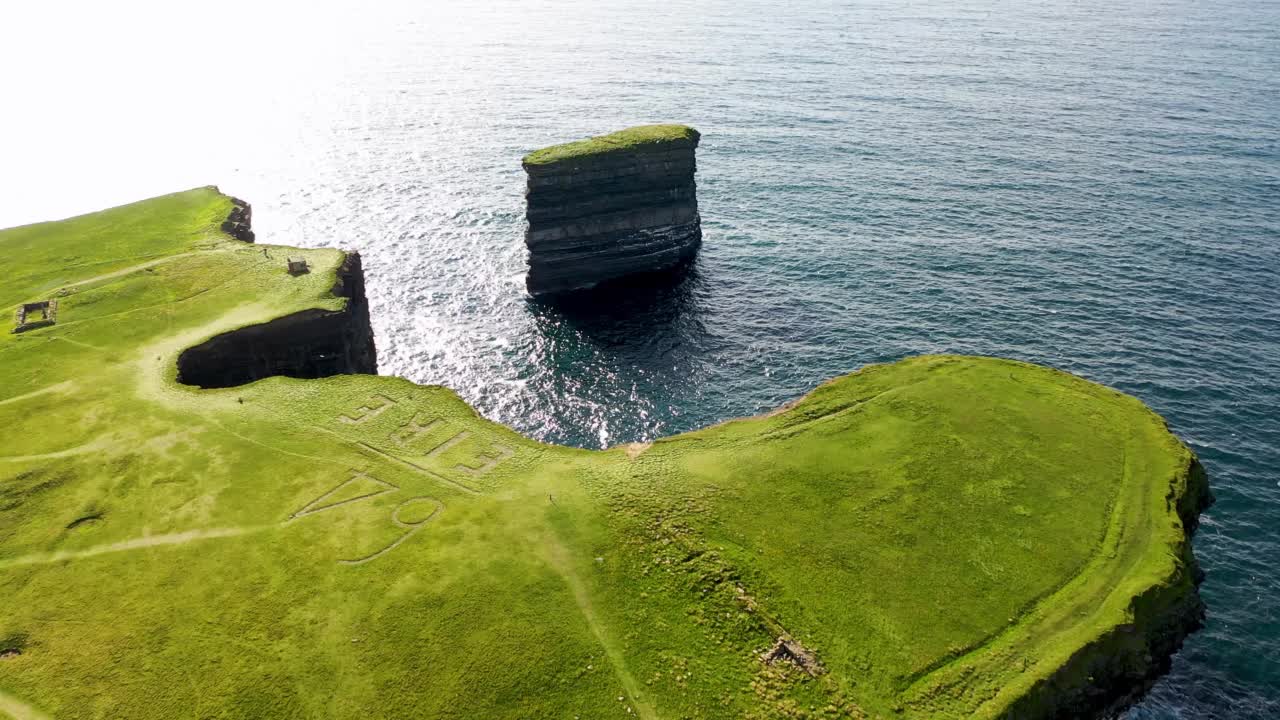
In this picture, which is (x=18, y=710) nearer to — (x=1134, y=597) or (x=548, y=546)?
(x=548, y=546)

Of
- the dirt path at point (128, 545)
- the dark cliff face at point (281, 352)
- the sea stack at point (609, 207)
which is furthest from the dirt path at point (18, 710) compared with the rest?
the sea stack at point (609, 207)

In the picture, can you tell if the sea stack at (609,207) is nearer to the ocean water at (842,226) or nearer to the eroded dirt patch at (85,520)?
the ocean water at (842,226)

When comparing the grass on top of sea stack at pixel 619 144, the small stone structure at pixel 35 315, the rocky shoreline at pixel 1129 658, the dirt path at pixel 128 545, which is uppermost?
the grass on top of sea stack at pixel 619 144

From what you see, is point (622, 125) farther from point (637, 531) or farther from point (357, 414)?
point (637, 531)

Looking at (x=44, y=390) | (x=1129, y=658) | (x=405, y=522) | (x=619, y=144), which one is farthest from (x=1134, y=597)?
(x=44, y=390)

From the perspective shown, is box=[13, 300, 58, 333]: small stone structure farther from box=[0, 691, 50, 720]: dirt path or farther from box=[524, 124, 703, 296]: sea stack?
box=[524, 124, 703, 296]: sea stack

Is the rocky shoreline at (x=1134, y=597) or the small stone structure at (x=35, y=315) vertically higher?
the small stone structure at (x=35, y=315)

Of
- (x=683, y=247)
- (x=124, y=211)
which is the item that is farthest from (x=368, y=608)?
(x=124, y=211)
